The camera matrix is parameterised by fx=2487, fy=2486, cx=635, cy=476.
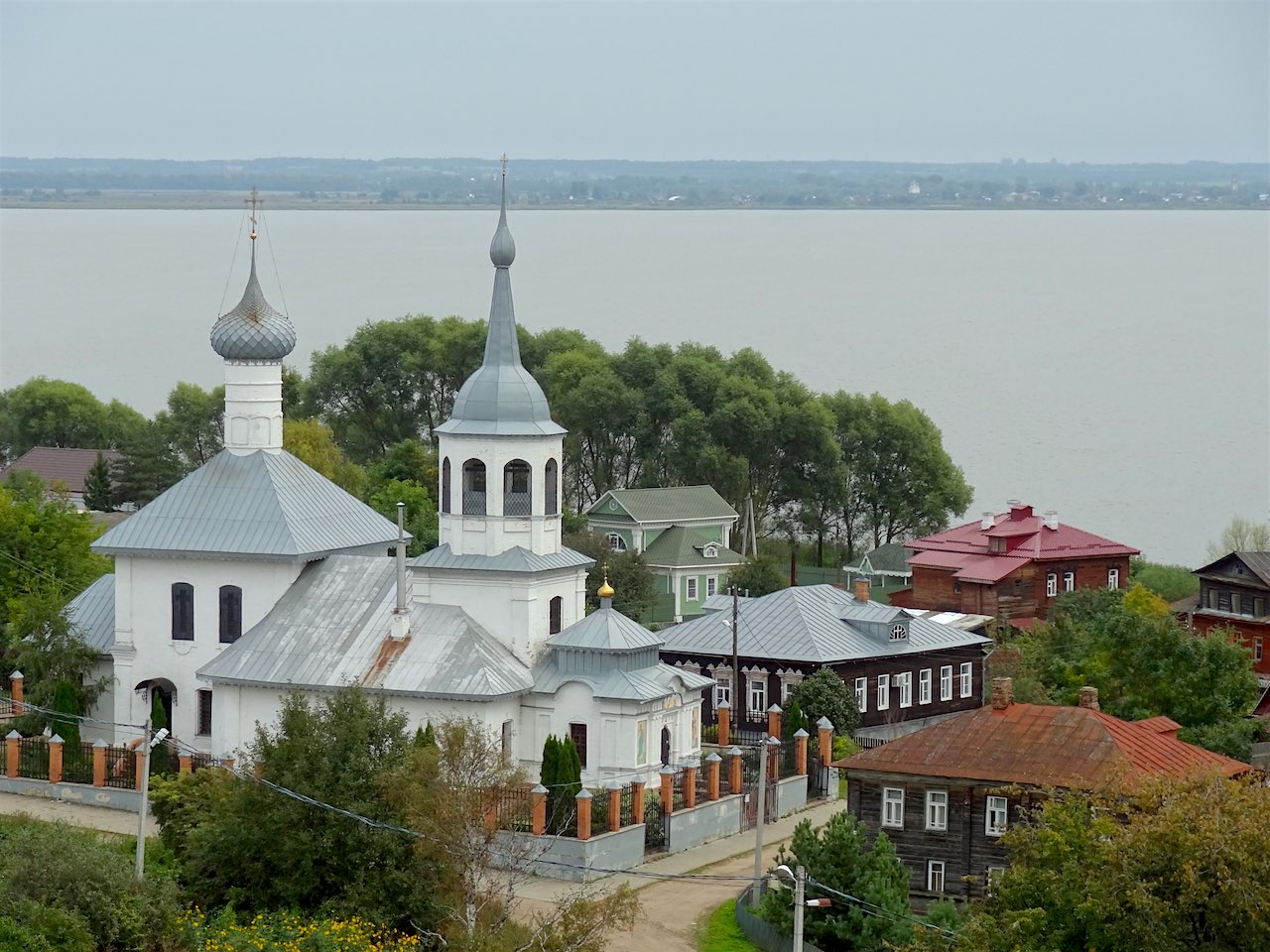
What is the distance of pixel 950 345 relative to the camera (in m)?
134

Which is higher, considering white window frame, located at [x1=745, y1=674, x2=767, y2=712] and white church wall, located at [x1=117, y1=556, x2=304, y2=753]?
white church wall, located at [x1=117, y1=556, x2=304, y2=753]

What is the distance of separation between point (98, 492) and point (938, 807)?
134 feet

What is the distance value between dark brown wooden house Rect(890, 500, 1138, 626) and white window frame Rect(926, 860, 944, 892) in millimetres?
22669

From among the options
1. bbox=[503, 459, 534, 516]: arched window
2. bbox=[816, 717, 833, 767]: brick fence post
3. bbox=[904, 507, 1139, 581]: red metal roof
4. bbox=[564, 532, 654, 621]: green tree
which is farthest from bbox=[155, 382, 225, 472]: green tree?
bbox=[816, 717, 833, 767]: brick fence post

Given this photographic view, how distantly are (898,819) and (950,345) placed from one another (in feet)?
331

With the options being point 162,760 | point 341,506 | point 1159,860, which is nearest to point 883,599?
point 341,506

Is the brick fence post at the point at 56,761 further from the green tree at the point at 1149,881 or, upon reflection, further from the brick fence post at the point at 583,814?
the green tree at the point at 1149,881

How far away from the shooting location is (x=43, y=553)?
48.1 metres

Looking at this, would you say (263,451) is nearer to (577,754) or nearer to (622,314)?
(577,754)

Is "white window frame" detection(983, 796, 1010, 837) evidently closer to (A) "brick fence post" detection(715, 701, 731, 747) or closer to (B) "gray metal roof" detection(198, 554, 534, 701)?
(B) "gray metal roof" detection(198, 554, 534, 701)

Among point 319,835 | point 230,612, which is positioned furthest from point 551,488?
point 319,835

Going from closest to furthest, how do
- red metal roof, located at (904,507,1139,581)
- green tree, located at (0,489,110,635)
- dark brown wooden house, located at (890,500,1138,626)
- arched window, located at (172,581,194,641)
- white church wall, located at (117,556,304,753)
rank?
1. white church wall, located at (117,556,304,753)
2. arched window, located at (172,581,194,641)
3. green tree, located at (0,489,110,635)
4. dark brown wooden house, located at (890,500,1138,626)
5. red metal roof, located at (904,507,1139,581)

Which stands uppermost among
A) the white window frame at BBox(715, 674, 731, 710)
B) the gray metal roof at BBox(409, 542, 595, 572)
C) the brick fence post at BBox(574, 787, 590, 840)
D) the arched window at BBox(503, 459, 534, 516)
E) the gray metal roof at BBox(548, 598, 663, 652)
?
the arched window at BBox(503, 459, 534, 516)

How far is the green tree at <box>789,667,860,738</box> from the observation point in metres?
42.9
